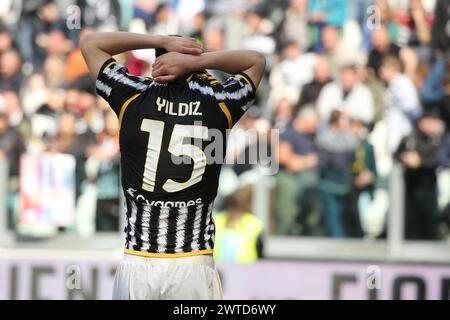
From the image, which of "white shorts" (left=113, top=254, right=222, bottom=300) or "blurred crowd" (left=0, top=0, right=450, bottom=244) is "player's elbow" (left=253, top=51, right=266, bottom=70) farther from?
"blurred crowd" (left=0, top=0, right=450, bottom=244)

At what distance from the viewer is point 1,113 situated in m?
10.3

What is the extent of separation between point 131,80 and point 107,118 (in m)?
5.36

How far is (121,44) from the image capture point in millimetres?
4863

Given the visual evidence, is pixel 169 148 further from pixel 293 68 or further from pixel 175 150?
pixel 293 68

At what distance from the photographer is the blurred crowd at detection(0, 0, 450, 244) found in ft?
32.0

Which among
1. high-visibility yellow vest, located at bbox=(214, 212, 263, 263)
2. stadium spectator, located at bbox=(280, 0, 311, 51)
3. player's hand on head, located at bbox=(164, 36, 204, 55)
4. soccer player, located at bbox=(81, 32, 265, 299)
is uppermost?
stadium spectator, located at bbox=(280, 0, 311, 51)

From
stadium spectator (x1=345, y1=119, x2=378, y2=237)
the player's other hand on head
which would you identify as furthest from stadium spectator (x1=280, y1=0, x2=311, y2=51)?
the player's other hand on head

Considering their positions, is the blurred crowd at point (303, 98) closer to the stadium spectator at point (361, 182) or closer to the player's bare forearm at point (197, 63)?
the stadium spectator at point (361, 182)

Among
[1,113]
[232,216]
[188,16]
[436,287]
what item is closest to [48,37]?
[1,113]

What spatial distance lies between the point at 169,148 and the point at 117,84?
458mm

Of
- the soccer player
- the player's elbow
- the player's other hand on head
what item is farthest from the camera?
the player's elbow

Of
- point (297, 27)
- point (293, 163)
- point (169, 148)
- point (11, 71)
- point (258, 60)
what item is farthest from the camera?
point (11, 71)

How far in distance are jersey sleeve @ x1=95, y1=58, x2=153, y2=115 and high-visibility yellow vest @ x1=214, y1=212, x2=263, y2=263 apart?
16.3 ft

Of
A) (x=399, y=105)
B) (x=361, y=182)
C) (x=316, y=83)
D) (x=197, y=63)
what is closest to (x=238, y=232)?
(x=361, y=182)
